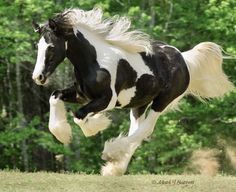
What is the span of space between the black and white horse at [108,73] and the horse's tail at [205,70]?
23 cm

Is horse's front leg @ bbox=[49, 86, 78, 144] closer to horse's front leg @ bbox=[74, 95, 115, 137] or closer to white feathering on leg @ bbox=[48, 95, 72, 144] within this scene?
white feathering on leg @ bbox=[48, 95, 72, 144]

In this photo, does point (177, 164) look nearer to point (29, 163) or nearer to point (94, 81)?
point (29, 163)

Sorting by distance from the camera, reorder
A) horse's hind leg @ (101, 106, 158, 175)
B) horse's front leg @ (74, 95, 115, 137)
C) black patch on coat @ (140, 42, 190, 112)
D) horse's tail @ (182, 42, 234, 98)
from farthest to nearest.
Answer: horse's tail @ (182, 42, 234, 98) → black patch on coat @ (140, 42, 190, 112) → horse's hind leg @ (101, 106, 158, 175) → horse's front leg @ (74, 95, 115, 137)

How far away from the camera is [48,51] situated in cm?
631

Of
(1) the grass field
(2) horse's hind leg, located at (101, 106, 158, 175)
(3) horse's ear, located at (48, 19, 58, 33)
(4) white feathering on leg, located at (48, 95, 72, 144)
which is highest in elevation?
(3) horse's ear, located at (48, 19, 58, 33)

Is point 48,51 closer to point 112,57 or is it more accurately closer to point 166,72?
point 112,57

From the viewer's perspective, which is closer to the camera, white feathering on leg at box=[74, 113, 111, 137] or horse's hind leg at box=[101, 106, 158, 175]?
white feathering on leg at box=[74, 113, 111, 137]

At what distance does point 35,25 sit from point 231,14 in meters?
9.57

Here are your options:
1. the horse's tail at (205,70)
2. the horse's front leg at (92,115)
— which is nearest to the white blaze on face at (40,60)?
the horse's front leg at (92,115)

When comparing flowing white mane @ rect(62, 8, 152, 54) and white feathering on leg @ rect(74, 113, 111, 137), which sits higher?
flowing white mane @ rect(62, 8, 152, 54)

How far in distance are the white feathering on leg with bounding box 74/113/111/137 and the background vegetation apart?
7304 millimetres

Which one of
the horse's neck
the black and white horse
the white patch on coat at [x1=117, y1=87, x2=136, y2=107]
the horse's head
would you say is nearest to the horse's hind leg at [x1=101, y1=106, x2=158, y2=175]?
the black and white horse

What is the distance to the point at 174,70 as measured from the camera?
290 inches

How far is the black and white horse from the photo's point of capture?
21.1ft
